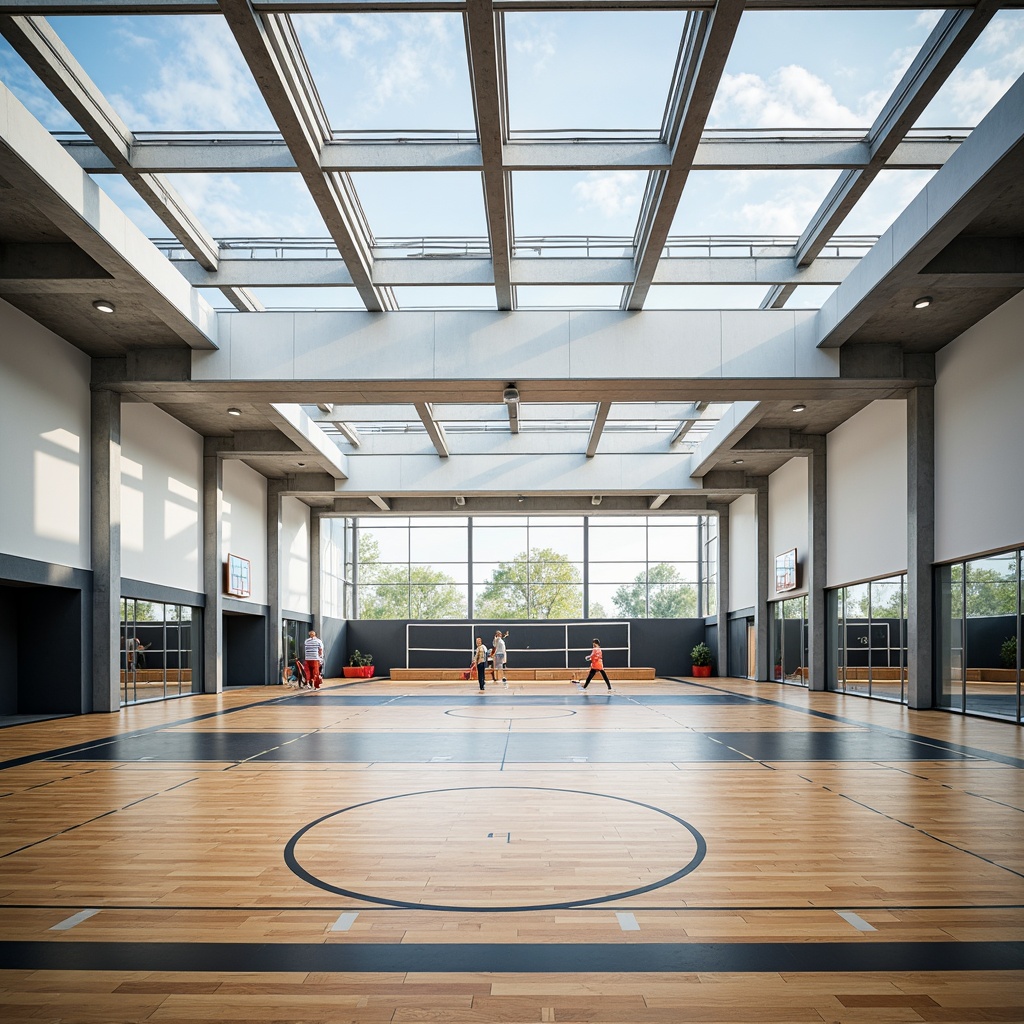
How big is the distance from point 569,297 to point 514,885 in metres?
12.9

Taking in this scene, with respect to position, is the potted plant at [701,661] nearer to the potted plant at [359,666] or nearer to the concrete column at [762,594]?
the concrete column at [762,594]

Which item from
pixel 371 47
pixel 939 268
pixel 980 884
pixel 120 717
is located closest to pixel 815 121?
pixel 939 268

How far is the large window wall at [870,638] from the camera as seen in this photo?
17.9 meters

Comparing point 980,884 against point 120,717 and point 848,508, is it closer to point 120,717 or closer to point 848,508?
point 120,717

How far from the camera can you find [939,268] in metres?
12.1

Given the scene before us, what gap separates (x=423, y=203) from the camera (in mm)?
12844

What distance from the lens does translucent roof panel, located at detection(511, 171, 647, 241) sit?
1242 centimetres

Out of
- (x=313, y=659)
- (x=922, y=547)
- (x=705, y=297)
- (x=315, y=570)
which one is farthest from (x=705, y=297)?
(x=315, y=570)

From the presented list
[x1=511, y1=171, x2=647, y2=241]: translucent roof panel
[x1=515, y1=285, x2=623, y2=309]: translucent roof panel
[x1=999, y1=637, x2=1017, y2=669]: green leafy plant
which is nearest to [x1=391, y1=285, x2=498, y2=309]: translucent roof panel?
[x1=515, y1=285, x2=623, y2=309]: translucent roof panel

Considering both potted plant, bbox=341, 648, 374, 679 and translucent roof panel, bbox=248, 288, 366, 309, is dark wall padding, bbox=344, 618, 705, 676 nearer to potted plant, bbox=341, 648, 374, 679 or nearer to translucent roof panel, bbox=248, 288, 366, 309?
potted plant, bbox=341, 648, 374, 679

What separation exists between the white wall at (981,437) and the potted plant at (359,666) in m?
22.5

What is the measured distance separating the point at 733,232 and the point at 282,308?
28.0 ft

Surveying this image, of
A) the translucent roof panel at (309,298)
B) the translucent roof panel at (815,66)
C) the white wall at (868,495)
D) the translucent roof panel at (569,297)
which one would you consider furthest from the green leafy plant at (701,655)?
the translucent roof panel at (815,66)

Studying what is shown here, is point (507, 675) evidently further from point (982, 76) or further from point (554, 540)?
point (982, 76)
